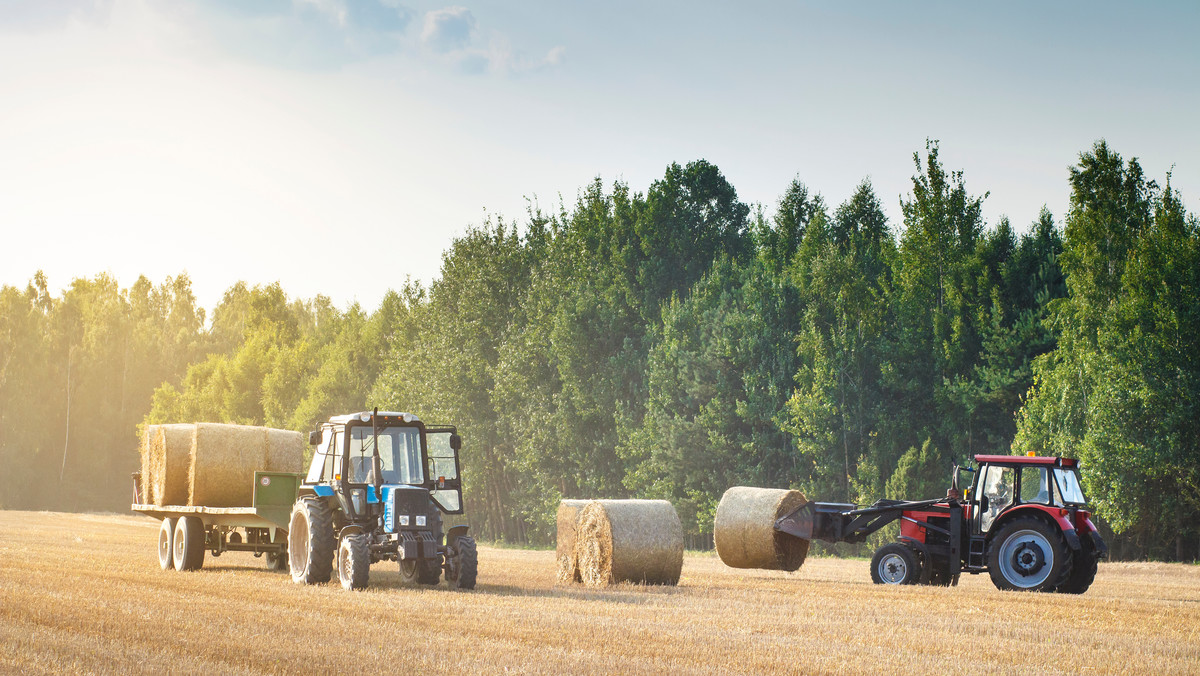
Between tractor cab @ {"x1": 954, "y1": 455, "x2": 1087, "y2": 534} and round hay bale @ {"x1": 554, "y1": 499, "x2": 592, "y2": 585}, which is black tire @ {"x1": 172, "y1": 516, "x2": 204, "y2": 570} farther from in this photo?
tractor cab @ {"x1": 954, "y1": 455, "x2": 1087, "y2": 534}

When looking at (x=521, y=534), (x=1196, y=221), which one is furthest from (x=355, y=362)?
(x=1196, y=221)

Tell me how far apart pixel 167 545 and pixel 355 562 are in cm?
610

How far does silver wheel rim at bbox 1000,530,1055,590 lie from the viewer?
1692cm

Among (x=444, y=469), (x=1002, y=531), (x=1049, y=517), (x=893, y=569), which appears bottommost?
(x=893, y=569)

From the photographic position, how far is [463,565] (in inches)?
623

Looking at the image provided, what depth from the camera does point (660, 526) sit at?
59.1 ft

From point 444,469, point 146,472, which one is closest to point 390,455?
point 444,469

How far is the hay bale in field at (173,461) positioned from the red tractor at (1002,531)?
36.0 feet

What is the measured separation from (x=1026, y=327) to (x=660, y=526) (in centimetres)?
1994

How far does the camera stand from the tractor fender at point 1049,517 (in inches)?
651

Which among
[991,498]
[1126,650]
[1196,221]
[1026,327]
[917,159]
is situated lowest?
[1126,650]

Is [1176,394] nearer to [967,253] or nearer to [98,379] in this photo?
[967,253]

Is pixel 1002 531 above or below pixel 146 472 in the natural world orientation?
below

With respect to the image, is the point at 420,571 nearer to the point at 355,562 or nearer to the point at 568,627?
the point at 355,562
